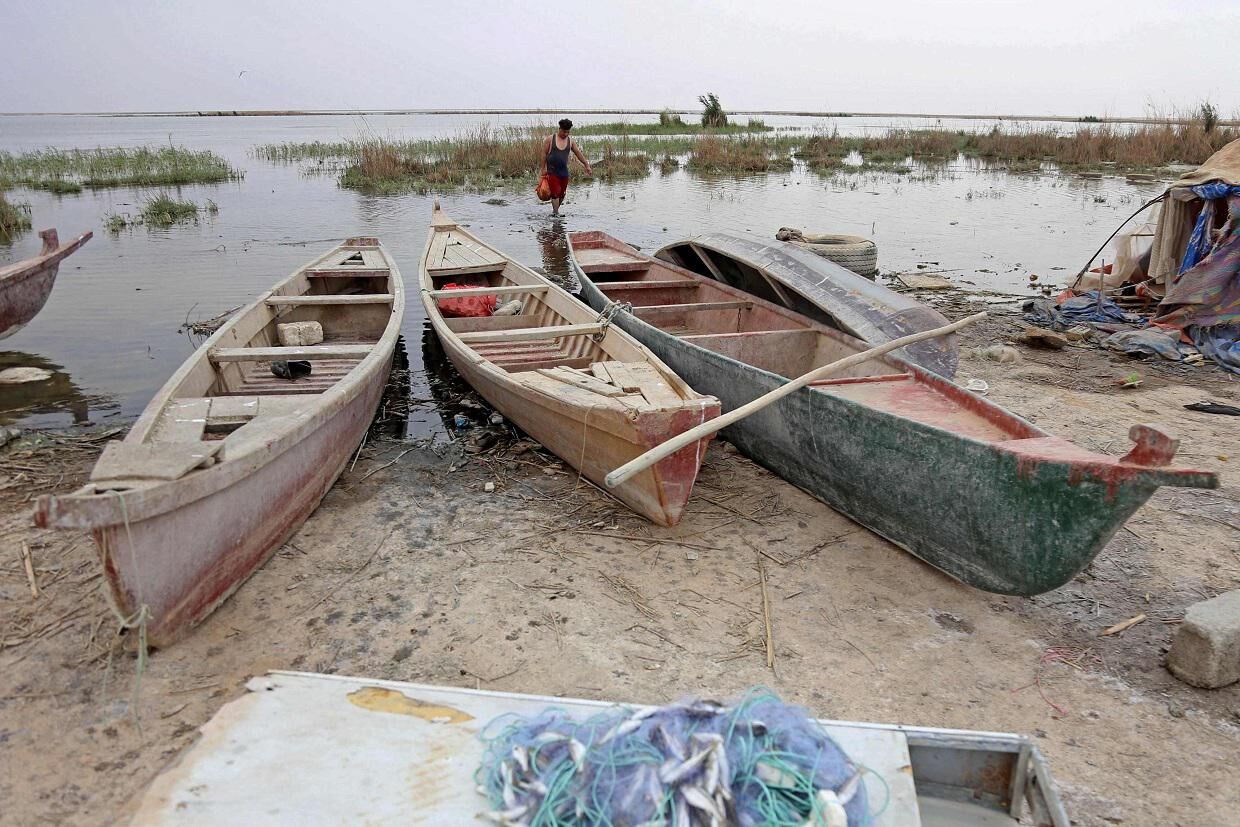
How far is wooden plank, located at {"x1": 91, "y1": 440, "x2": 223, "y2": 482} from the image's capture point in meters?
2.91

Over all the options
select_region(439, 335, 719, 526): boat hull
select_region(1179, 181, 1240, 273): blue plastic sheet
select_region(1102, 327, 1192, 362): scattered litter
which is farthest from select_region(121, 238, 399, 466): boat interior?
select_region(1179, 181, 1240, 273): blue plastic sheet

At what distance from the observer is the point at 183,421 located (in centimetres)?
414

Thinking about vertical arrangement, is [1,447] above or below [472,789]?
below

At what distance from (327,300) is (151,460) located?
14.1 feet

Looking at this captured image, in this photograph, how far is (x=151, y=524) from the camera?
294 centimetres

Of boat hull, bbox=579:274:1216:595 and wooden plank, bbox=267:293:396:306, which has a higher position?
wooden plank, bbox=267:293:396:306

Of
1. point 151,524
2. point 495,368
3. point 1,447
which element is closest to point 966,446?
point 495,368

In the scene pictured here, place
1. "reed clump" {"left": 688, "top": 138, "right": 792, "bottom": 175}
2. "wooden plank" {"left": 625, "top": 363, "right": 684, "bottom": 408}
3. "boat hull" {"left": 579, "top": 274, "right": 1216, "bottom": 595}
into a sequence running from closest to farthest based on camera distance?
"boat hull" {"left": 579, "top": 274, "right": 1216, "bottom": 595}
"wooden plank" {"left": 625, "top": 363, "right": 684, "bottom": 408}
"reed clump" {"left": 688, "top": 138, "right": 792, "bottom": 175}

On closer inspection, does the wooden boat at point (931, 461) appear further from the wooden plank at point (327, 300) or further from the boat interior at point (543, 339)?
the wooden plank at point (327, 300)

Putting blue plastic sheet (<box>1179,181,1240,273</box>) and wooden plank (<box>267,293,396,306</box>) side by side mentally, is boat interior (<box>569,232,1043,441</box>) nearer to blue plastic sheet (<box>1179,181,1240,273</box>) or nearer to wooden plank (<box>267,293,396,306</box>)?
wooden plank (<box>267,293,396,306</box>)

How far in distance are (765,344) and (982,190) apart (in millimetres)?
17576

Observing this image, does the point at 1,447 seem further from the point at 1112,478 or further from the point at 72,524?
the point at 1112,478

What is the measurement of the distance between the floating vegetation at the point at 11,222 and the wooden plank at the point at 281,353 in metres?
10.5

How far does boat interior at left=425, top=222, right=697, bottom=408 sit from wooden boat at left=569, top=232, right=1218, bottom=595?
0.49 m
